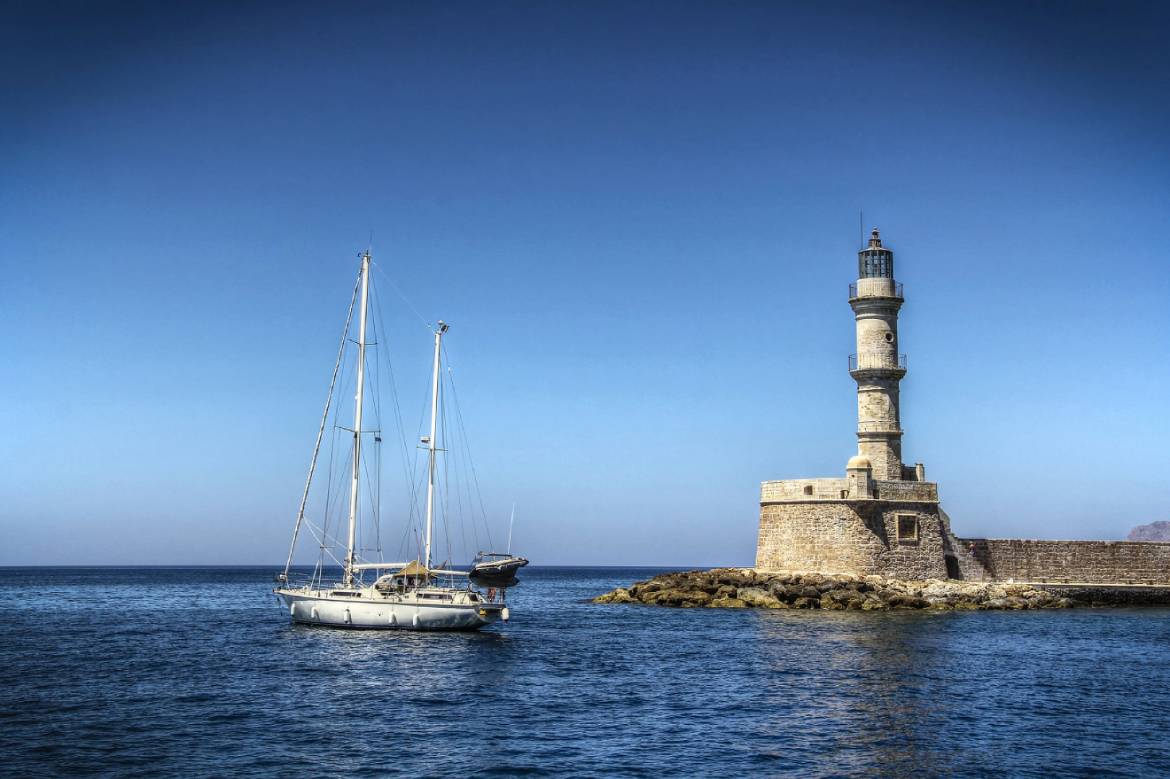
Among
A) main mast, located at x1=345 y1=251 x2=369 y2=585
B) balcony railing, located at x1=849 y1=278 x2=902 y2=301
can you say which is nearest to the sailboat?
main mast, located at x1=345 y1=251 x2=369 y2=585

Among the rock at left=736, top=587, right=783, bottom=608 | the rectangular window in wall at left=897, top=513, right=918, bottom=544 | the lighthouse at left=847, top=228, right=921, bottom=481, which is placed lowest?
the rock at left=736, top=587, right=783, bottom=608

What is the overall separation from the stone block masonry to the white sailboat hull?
2521 centimetres

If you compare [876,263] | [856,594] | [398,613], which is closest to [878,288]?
[876,263]

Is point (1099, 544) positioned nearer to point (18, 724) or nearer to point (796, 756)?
point (796, 756)

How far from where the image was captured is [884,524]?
45938 millimetres

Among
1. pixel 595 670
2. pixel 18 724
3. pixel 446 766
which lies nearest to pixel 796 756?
pixel 446 766

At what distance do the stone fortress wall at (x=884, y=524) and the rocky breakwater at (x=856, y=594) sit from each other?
0.95 m

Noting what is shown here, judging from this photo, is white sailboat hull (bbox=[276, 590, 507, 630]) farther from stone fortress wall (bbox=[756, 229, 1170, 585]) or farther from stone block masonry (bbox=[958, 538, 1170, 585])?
stone block masonry (bbox=[958, 538, 1170, 585])

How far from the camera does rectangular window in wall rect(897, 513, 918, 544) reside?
46.1m

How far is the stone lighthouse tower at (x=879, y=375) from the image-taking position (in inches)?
1864

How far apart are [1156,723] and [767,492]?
28.0m

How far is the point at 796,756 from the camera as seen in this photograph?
18.3 m

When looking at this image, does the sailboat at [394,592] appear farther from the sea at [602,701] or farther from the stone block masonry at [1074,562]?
the stone block masonry at [1074,562]

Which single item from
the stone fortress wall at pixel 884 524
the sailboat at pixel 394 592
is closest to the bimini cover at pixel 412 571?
the sailboat at pixel 394 592
